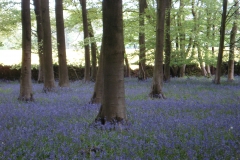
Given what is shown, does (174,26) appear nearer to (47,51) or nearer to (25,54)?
(47,51)

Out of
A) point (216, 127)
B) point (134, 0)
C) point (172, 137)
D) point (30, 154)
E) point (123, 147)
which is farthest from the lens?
point (134, 0)

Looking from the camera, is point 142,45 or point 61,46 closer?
point 61,46

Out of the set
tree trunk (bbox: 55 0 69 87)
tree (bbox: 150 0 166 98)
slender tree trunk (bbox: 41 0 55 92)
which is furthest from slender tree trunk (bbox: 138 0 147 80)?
tree (bbox: 150 0 166 98)

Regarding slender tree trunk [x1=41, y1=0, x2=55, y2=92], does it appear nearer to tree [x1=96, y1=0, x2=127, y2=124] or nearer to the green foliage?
the green foliage

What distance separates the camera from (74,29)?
109ft

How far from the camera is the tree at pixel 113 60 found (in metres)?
7.55

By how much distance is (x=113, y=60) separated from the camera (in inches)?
297

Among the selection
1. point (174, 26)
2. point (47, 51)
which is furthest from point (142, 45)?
point (47, 51)

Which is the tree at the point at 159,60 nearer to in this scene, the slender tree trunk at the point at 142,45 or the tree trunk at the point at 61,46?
the tree trunk at the point at 61,46

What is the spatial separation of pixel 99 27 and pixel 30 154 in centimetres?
2856

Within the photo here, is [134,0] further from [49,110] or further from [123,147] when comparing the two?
[123,147]

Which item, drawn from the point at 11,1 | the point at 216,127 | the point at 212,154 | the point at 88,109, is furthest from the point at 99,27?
the point at 212,154

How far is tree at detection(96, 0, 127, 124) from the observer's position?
24.8 feet

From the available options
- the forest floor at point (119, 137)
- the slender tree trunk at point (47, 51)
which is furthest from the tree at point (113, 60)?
the slender tree trunk at point (47, 51)
